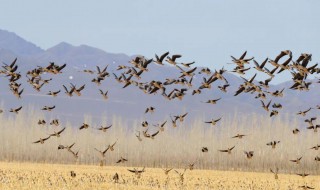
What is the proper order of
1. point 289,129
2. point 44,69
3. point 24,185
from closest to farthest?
point 44,69 < point 24,185 < point 289,129

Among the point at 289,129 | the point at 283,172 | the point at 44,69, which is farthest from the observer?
the point at 289,129

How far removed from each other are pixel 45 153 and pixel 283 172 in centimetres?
3085

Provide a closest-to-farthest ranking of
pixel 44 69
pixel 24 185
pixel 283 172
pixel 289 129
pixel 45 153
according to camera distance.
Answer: pixel 44 69
pixel 24 185
pixel 283 172
pixel 45 153
pixel 289 129

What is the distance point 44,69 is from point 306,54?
46.8ft

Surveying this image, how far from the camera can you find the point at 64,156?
286 ft

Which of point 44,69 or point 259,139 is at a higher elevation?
point 259,139

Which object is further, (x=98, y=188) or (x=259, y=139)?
(x=259, y=139)

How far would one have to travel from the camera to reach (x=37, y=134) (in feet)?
351

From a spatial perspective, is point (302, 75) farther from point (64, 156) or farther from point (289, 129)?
point (289, 129)

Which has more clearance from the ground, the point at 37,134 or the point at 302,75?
the point at 37,134

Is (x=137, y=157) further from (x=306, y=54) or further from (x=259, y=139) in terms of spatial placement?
(x=306, y=54)

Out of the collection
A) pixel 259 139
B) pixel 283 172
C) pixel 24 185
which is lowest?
pixel 24 185

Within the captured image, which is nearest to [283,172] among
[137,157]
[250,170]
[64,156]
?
[250,170]

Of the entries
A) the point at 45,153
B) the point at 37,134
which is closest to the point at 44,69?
the point at 45,153
